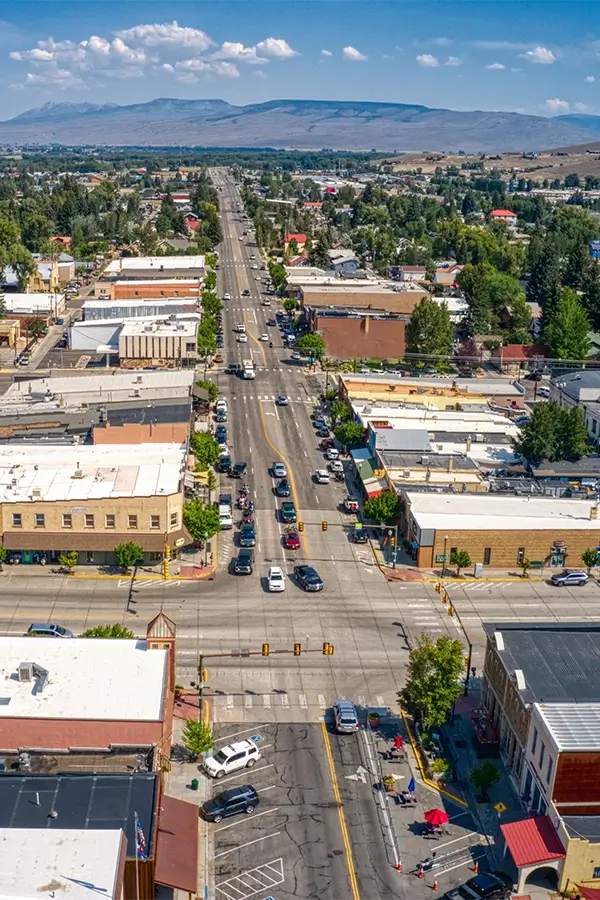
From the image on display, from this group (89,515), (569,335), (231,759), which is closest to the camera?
(231,759)

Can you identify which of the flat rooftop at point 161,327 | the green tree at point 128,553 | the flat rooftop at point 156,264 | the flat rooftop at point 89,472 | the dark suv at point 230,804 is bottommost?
the dark suv at point 230,804

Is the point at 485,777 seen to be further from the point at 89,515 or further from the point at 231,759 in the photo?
the point at 89,515

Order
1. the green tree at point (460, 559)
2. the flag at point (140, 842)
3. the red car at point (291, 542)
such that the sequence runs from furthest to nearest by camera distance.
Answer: the red car at point (291, 542)
the green tree at point (460, 559)
the flag at point (140, 842)

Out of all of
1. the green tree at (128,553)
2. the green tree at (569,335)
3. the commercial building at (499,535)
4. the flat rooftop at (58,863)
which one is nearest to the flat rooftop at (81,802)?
the flat rooftop at (58,863)

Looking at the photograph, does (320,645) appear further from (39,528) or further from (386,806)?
(39,528)

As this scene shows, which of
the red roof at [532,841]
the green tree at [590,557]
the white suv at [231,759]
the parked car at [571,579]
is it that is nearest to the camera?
the red roof at [532,841]

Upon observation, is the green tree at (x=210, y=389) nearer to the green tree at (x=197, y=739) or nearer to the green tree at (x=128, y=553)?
the green tree at (x=128, y=553)

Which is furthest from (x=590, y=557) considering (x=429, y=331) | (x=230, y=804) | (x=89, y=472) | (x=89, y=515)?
(x=429, y=331)
